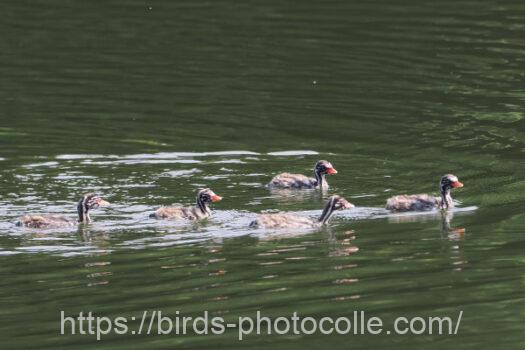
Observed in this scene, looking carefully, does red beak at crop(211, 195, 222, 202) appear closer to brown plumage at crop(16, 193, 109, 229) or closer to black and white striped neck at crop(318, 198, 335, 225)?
brown plumage at crop(16, 193, 109, 229)

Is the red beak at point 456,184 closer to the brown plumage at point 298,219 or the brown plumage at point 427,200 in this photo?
the brown plumage at point 427,200

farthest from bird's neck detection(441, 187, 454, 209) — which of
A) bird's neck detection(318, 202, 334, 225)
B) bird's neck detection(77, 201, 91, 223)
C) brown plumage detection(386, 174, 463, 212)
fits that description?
bird's neck detection(77, 201, 91, 223)

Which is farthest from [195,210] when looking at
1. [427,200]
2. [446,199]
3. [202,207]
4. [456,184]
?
[456,184]

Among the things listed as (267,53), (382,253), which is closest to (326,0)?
(267,53)

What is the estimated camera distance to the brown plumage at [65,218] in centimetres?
2077

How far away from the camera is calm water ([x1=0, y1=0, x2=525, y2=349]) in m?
16.3

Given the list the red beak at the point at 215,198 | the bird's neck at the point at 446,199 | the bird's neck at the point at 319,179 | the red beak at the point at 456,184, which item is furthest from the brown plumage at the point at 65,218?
the red beak at the point at 456,184

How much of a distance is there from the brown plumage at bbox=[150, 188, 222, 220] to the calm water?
22 centimetres

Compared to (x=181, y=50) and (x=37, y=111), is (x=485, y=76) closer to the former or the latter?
(x=181, y=50)

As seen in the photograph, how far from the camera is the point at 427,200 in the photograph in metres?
22.0

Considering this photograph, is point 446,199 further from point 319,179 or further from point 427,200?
point 319,179

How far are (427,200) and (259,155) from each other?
15.3ft

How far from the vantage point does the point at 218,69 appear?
1280 inches

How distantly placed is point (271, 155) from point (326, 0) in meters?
13.0
